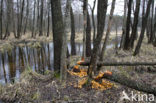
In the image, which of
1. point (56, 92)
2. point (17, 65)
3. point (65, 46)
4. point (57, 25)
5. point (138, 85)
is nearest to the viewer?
point (138, 85)

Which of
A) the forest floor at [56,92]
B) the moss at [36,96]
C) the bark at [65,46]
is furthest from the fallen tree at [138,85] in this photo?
the moss at [36,96]

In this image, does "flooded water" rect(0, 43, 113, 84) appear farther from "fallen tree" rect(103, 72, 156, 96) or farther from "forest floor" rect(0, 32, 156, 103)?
"fallen tree" rect(103, 72, 156, 96)

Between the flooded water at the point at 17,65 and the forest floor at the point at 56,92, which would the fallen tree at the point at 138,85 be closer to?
the forest floor at the point at 56,92

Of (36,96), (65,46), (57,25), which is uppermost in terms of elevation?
(57,25)

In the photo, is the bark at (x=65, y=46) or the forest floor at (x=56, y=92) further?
the bark at (x=65, y=46)

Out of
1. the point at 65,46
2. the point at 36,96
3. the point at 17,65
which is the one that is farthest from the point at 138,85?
the point at 17,65

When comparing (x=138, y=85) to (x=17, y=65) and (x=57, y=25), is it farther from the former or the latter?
(x=17, y=65)

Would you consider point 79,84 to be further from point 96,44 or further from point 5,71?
point 5,71

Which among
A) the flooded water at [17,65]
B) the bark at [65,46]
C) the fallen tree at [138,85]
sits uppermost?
the bark at [65,46]

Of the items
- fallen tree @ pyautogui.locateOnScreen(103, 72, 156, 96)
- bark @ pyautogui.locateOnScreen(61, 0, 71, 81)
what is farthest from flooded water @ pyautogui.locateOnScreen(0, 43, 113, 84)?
fallen tree @ pyautogui.locateOnScreen(103, 72, 156, 96)

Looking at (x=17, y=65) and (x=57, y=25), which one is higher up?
(x=57, y=25)

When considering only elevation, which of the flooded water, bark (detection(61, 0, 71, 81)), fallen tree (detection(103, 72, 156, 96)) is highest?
bark (detection(61, 0, 71, 81))

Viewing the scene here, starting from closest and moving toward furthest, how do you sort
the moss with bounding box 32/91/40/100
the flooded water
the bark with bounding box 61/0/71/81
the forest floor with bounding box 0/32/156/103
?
the forest floor with bounding box 0/32/156/103 < the moss with bounding box 32/91/40/100 < the bark with bounding box 61/0/71/81 < the flooded water

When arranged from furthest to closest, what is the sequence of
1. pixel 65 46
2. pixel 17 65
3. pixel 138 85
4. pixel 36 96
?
1. pixel 17 65
2. pixel 65 46
3. pixel 36 96
4. pixel 138 85
